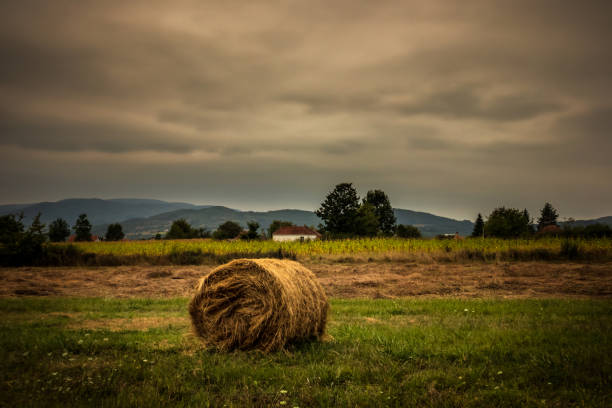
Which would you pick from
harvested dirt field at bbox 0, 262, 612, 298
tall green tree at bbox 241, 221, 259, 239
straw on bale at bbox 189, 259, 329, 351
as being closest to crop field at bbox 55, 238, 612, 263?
harvested dirt field at bbox 0, 262, 612, 298

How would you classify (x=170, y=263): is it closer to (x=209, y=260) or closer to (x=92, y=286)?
(x=209, y=260)

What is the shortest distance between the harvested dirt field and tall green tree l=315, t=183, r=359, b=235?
5163 cm

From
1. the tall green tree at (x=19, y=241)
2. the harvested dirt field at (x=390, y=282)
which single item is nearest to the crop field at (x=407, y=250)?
the tall green tree at (x=19, y=241)

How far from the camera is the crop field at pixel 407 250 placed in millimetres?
23516

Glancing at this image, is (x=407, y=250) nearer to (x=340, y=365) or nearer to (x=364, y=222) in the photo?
(x=340, y=365)

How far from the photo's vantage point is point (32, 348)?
6.52 meters

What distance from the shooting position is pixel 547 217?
12394 cm

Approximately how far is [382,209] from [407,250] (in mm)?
61998

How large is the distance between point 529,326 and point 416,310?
2973mm

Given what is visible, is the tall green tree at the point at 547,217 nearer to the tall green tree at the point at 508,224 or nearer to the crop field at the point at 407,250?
the tall green tree at the point at 508,224

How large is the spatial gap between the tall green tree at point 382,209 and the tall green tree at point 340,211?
41.5ft

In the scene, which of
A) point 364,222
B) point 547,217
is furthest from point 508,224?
point 547,217

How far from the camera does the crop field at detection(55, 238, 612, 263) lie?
23.5m

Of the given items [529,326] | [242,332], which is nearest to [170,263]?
[242,332]
